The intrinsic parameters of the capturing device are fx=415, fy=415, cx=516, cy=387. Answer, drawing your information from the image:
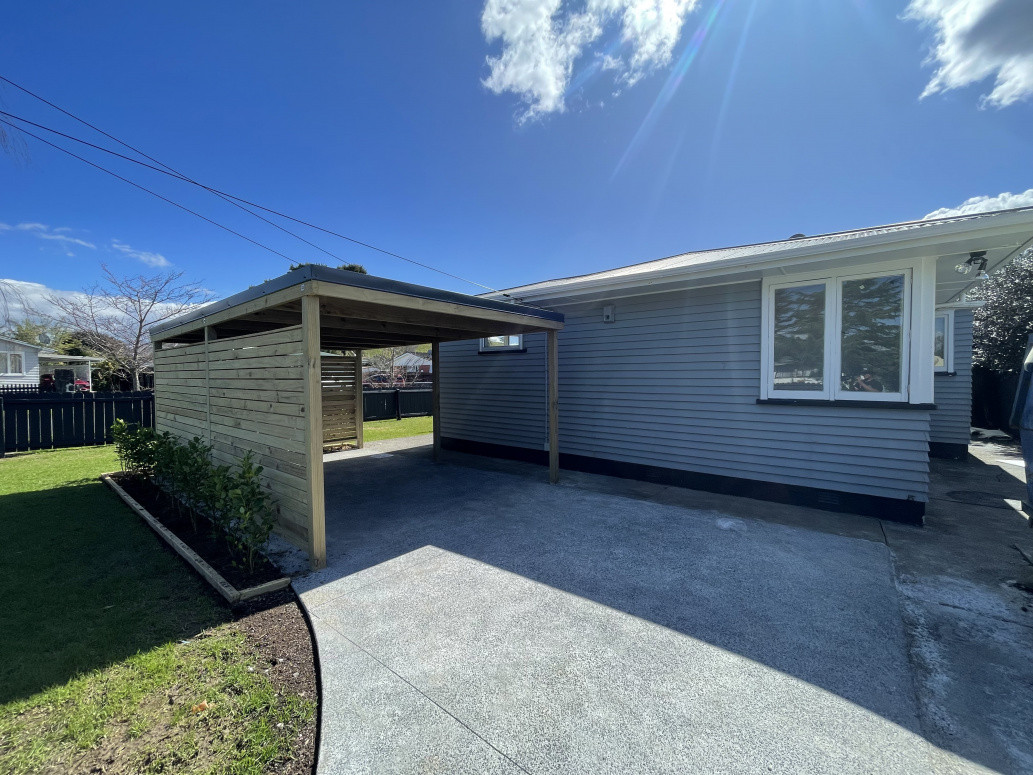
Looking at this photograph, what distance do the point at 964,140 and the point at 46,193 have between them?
21.2 meters

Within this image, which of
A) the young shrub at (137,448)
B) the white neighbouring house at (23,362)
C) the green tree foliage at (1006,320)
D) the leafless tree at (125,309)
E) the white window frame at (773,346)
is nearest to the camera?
the white window frame at (773,346)

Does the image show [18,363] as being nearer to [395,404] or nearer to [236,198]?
[236,198]

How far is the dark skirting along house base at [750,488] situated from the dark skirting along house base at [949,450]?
489 centimetres

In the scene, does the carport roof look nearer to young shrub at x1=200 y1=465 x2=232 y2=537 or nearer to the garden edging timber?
young shrub at x1=200 y1=465 x2=232 y2=537

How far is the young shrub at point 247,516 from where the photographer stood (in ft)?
10.5

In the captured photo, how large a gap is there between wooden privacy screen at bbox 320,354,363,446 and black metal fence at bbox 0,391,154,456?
166 inches

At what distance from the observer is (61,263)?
1659cm

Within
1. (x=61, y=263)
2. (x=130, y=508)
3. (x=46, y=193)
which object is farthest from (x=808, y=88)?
(x=61, y=263)

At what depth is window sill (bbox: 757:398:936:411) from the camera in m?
4.14

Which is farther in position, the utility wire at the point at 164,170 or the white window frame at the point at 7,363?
the white window frame at the point at 7,363

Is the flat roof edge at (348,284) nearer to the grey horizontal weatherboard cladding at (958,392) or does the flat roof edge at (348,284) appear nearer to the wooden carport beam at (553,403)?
the wooden carport beam at (553,403)

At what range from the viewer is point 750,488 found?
5164 millimetres

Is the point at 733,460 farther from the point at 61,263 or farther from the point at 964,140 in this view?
the point at 61,263

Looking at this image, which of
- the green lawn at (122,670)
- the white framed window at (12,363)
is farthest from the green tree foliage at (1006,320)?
the white framed window at (12,363)
